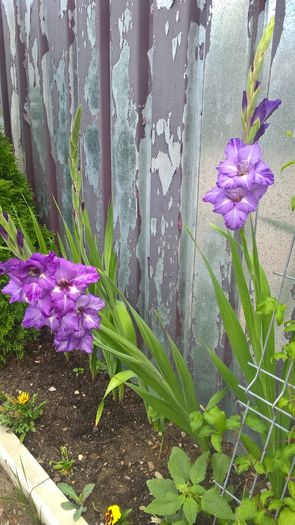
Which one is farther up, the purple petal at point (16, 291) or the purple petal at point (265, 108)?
the purple petal at point (265, 108)

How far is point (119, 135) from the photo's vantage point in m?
2.15

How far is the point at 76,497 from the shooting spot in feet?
5.75


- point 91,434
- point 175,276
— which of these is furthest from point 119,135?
point 91,434

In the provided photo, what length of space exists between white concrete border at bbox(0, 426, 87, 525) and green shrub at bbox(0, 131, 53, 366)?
464 millimetres

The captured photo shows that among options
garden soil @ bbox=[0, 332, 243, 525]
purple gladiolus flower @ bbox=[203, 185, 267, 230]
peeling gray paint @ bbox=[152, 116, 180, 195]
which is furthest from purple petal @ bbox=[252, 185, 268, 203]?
garden soil @ bbox=[0, 332, 243, 525]

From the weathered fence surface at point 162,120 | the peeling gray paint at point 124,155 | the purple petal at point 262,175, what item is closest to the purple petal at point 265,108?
the purple petal at point 262,175

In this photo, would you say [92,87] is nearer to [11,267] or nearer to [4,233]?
[4,233]

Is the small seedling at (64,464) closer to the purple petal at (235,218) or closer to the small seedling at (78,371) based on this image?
the small seedling at (78,371)

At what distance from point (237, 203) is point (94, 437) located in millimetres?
1255

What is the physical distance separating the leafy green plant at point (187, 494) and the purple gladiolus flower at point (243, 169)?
2.85 feet

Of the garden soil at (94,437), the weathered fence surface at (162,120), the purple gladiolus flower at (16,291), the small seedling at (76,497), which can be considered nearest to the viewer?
the purple gladiolus flower at (16,291)

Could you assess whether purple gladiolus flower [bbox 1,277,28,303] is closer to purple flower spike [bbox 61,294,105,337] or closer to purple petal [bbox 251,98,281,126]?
purple flower spike [bbox 61,294,105,337]

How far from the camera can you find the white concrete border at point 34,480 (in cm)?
170

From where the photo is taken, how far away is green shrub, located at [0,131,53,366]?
2398mm
